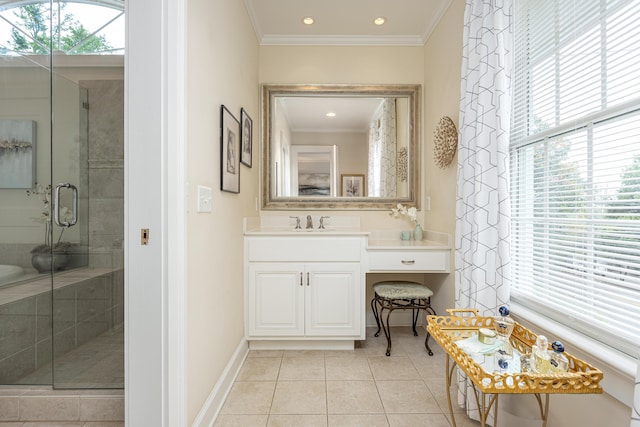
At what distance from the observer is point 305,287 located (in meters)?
2.44

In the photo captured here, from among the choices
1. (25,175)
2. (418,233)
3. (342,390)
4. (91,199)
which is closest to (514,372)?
(342,390)

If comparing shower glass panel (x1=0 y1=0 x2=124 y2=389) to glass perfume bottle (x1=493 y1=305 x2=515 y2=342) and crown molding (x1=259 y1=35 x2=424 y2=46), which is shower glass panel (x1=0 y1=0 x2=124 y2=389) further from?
glass perfume bottle (x1=493 y1=305 x2=515 y2=342)

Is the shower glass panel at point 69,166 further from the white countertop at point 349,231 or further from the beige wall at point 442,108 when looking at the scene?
the beige wall at point 442,108

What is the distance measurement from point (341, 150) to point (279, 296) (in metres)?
1.50

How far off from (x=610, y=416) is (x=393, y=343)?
5.54 ft

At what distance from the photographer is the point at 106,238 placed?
2289 mm

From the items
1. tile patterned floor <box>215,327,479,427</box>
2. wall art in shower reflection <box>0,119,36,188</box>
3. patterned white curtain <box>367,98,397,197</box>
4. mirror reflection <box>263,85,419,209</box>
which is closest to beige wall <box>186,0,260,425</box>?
tile patterned floor <box>215,327,479,427</box>

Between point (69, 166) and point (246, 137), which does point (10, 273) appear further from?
point (246, 137)

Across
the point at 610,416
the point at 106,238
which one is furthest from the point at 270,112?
the point at 610,416

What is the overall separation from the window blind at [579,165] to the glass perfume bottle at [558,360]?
203mm

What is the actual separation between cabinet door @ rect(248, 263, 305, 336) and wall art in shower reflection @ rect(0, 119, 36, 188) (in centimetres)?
176

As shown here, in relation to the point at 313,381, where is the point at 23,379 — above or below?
above

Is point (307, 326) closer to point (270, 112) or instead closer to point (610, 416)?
point (610, 416)

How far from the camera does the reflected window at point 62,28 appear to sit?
221 cm
